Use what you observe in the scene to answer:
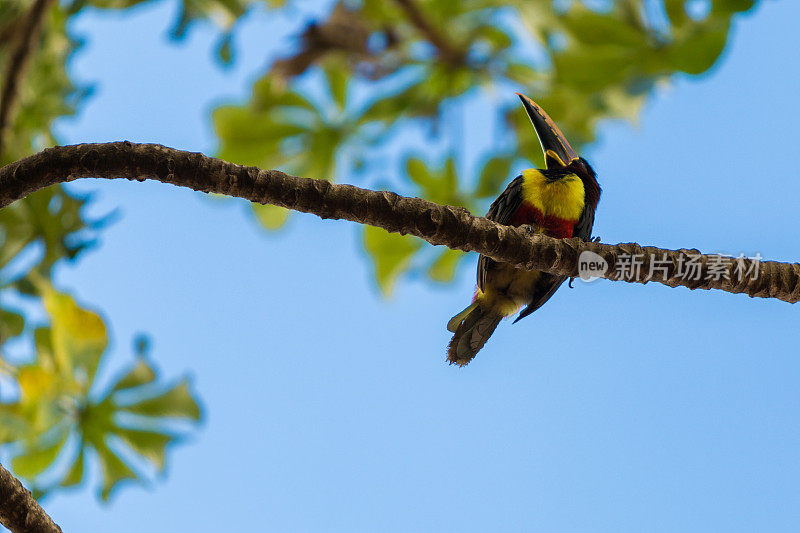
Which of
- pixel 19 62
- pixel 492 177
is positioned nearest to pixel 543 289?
pixel 492 177

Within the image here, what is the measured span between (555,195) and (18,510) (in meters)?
1.71

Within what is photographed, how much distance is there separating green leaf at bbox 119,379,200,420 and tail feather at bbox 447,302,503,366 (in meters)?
1.62

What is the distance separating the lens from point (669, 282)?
165cm

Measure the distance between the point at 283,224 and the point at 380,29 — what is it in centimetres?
129

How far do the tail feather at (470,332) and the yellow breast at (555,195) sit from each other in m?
0.39

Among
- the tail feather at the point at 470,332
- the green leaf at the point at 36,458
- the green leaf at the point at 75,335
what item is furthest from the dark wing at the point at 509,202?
the green leaf at the point at 36,458

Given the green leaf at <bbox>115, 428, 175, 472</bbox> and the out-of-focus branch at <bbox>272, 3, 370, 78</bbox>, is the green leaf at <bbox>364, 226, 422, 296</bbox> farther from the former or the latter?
the green leaf at <bbox>115, 428, 175, 472</bbox>

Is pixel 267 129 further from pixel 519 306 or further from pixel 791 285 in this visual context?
pixel 791 285

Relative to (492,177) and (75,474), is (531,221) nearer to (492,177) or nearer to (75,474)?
(492,177)

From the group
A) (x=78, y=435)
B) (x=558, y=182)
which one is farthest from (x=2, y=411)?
(x=558, y=182)

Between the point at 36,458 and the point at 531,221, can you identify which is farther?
the point at 36,458

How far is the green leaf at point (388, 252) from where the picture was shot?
3881 millimetres

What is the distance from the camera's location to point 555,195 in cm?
231

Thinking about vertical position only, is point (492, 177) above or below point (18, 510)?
above
